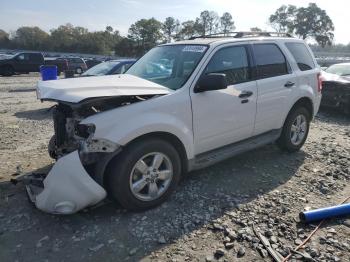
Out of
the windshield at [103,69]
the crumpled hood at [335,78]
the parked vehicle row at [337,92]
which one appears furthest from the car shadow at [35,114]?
the crumpled hood at [335,78]

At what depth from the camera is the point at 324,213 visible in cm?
391

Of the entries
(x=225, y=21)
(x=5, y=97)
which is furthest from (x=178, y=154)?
(x=225, y=21)

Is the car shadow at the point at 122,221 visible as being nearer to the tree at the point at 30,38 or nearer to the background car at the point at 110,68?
the background car at the point at 110,68

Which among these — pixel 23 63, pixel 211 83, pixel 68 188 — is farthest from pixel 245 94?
pixel 23 63

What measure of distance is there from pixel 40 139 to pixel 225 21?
8885 centimetres

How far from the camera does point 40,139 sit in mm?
6906

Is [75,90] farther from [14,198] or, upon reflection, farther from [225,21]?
[225,21]

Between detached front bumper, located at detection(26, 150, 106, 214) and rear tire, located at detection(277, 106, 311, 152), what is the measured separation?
3.48 meters

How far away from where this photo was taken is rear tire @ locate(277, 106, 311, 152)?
19.1 ft

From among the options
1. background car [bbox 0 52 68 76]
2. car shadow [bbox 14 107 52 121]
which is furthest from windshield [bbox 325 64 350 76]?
background car [bbox 0 52 68 76]

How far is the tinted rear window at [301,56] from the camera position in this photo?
5799mm

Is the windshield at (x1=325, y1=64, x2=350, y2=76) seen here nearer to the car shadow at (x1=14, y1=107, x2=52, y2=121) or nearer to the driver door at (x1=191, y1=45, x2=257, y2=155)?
the driver door at (x1=191, y1=45, x2=257, y2=155)

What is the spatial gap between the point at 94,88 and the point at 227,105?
173 centimetres

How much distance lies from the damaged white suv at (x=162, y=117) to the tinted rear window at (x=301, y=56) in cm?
11
